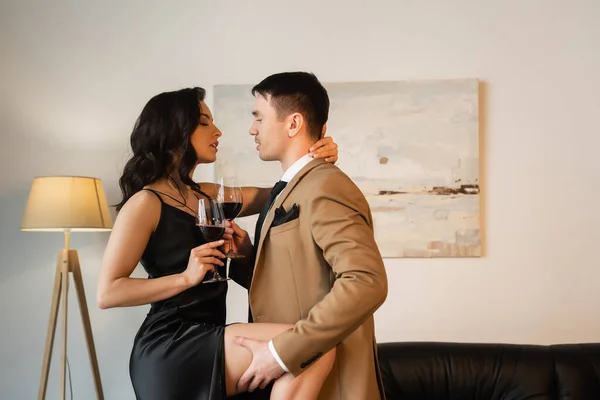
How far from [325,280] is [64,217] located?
1794mm

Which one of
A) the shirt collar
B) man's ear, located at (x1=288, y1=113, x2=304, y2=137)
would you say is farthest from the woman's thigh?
man's ear, located at (x1=288, y1=113, x2=304, y2=137)

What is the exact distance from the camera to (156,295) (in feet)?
6.02

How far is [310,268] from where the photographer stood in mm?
1681

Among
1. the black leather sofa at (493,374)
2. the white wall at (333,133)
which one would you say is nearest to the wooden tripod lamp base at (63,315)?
the white wall at (333,133)

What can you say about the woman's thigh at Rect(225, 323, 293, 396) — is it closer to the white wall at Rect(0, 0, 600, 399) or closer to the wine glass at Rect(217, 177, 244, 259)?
the wine glass at Rect(217, 177, 244, 259)

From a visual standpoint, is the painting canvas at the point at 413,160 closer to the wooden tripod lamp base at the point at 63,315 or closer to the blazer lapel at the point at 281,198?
the wooden tripod lamp base at the point at 63,315

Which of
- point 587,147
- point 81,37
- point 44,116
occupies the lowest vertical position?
point 587,147

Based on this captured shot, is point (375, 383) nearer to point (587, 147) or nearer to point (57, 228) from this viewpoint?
point (57, 228)

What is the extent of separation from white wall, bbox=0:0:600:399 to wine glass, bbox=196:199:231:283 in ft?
5.70

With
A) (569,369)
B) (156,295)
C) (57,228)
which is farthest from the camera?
(57,228)

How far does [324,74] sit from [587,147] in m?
1.50

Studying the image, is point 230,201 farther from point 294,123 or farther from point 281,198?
point 294,123

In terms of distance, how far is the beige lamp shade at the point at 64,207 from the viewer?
3.02m

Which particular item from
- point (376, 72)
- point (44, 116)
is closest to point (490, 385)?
point (376, 72)
